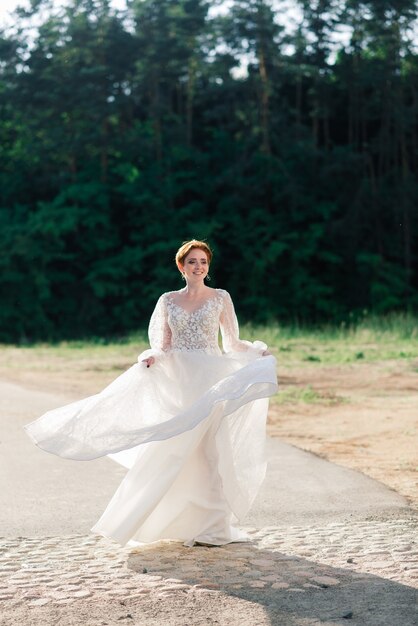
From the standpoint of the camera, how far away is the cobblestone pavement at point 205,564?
18.2 ft

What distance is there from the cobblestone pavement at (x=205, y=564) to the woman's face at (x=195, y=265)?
1.84 metres

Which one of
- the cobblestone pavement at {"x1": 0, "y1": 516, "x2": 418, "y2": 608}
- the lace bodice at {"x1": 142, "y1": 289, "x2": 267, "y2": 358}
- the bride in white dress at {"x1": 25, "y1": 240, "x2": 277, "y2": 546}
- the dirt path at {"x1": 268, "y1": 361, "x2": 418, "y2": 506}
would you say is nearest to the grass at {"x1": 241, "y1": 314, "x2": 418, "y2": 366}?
the dirt path at {"x1": 268, "y1": 361, "x2": 418, "y2": 506}

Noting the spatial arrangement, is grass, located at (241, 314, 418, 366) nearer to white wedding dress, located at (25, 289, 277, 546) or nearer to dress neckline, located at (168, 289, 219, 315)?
dress neckline, located at (168, 289, 219, 315)

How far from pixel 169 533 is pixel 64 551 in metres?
0.69

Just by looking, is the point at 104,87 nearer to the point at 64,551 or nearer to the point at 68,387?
the point at 68,387

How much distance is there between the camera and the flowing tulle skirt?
21.1ft

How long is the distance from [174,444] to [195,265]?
51.3 inches

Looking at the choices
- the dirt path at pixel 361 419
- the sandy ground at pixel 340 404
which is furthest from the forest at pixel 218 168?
the dirt path at pixel 361 419

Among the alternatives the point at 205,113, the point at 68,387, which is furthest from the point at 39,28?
the point at 68,387

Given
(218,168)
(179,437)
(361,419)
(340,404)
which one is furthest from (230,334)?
(218,168)

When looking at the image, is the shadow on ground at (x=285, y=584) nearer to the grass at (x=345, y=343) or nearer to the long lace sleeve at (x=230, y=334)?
the long lace sleeve at (x=230, y=334)

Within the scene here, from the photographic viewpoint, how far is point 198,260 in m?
7.10

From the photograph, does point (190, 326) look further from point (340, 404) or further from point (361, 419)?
point (340, 404)

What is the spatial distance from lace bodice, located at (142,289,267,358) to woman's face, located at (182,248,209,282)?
177 mm
